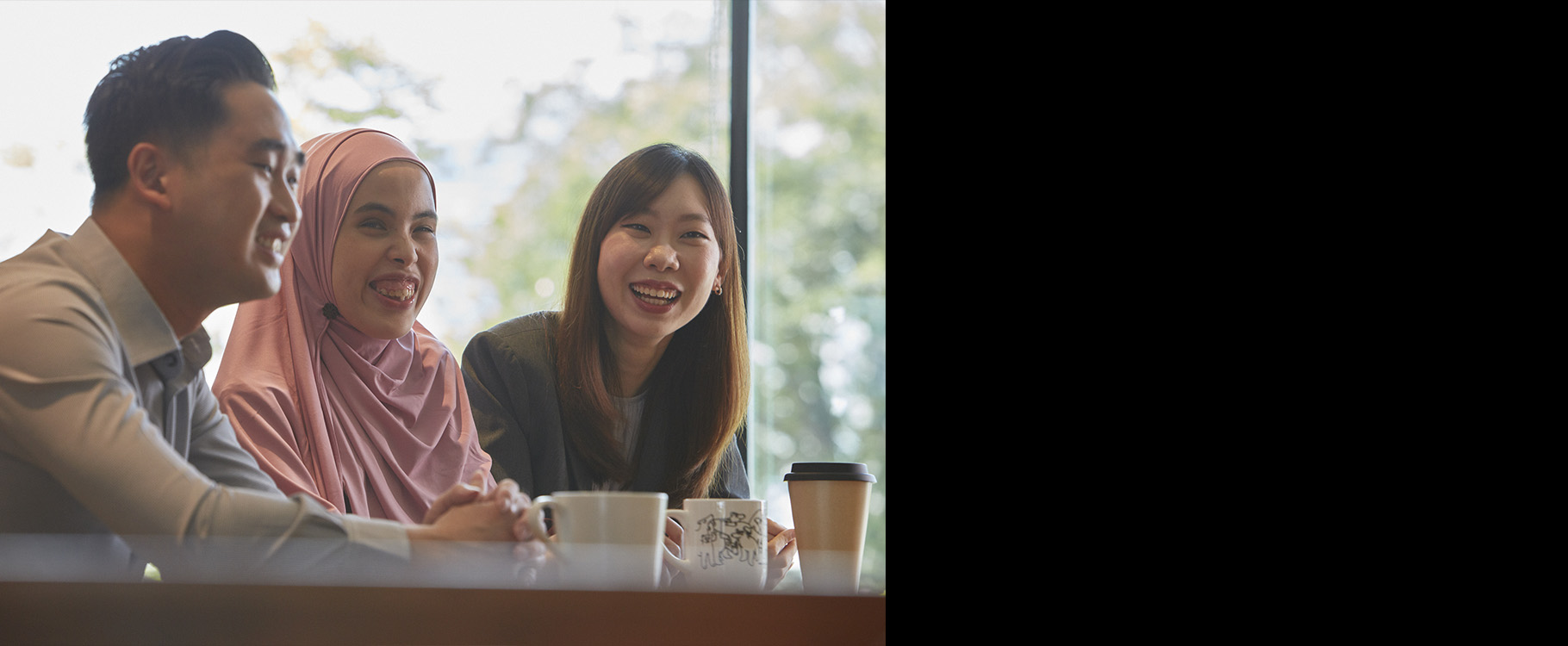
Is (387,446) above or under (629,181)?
under

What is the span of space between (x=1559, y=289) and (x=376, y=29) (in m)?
1.09

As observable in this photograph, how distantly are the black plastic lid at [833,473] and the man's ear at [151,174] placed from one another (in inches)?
23.6

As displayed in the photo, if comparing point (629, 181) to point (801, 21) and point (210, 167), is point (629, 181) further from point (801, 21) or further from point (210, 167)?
point (210, 167)

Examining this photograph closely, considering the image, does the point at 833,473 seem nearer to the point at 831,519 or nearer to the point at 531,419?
the point at 831,519

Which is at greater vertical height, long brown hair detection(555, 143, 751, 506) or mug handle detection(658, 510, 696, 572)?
long brown hair detection(555, 143, 751, 506)

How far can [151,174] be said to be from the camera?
2.97 feet

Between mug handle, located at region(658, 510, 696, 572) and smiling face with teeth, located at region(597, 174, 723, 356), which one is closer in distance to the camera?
mug handle, located at region(658, 510, 696, 572)

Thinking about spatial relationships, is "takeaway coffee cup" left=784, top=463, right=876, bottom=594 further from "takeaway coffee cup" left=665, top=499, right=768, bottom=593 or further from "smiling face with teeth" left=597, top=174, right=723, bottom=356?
"smiling face with teeth" left=597, top=174, right=723, bottom=356

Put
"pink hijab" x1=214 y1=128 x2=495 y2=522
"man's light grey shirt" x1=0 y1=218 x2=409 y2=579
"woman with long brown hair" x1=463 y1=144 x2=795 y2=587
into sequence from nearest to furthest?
1. "man's light grey shirt" x1=0 y1=218 x2=409 y2=579
2. "pink hijab" x1=214 y1=128 x2=495 y2=522
3. "woman with long brown hair" x1=463 y1=144 x2=795 y2=587

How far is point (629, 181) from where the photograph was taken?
1082 millimetres

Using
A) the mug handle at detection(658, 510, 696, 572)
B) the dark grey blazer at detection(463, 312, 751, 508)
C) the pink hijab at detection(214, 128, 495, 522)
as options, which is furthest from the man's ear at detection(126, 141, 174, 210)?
the mug handle at detection(658, 510, 696, 572)

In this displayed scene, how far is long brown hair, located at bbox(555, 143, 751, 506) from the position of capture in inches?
41.9

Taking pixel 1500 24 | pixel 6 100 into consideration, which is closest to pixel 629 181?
pixel 6 100

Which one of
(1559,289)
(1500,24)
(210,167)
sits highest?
(1500,24)
